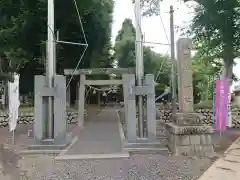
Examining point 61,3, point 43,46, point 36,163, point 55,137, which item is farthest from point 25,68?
point 36,163

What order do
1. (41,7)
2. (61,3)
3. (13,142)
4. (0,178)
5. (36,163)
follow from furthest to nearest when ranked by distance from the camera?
(61,3), (41,7), (13,142), (36,163), (0,178)

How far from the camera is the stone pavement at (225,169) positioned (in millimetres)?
6418

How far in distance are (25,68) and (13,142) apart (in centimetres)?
1458

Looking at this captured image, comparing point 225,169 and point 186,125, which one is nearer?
point 225,169

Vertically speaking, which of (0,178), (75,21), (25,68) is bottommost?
(0,178)

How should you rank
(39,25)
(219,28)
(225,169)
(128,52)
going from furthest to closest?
(128,52), (39,25), (219,28), (225,169)

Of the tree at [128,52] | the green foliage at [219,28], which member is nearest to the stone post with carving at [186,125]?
the green foliage at [219,28]

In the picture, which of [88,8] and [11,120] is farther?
[88,8]

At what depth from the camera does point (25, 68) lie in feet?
84.8

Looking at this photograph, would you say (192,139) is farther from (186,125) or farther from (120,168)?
(120,168)

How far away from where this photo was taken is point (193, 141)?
29.4 feet

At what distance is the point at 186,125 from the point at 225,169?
2.20 m

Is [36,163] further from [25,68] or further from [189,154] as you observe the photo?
[25,68]

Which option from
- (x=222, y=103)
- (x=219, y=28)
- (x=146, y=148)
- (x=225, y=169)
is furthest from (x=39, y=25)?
(x=225, y=169)
